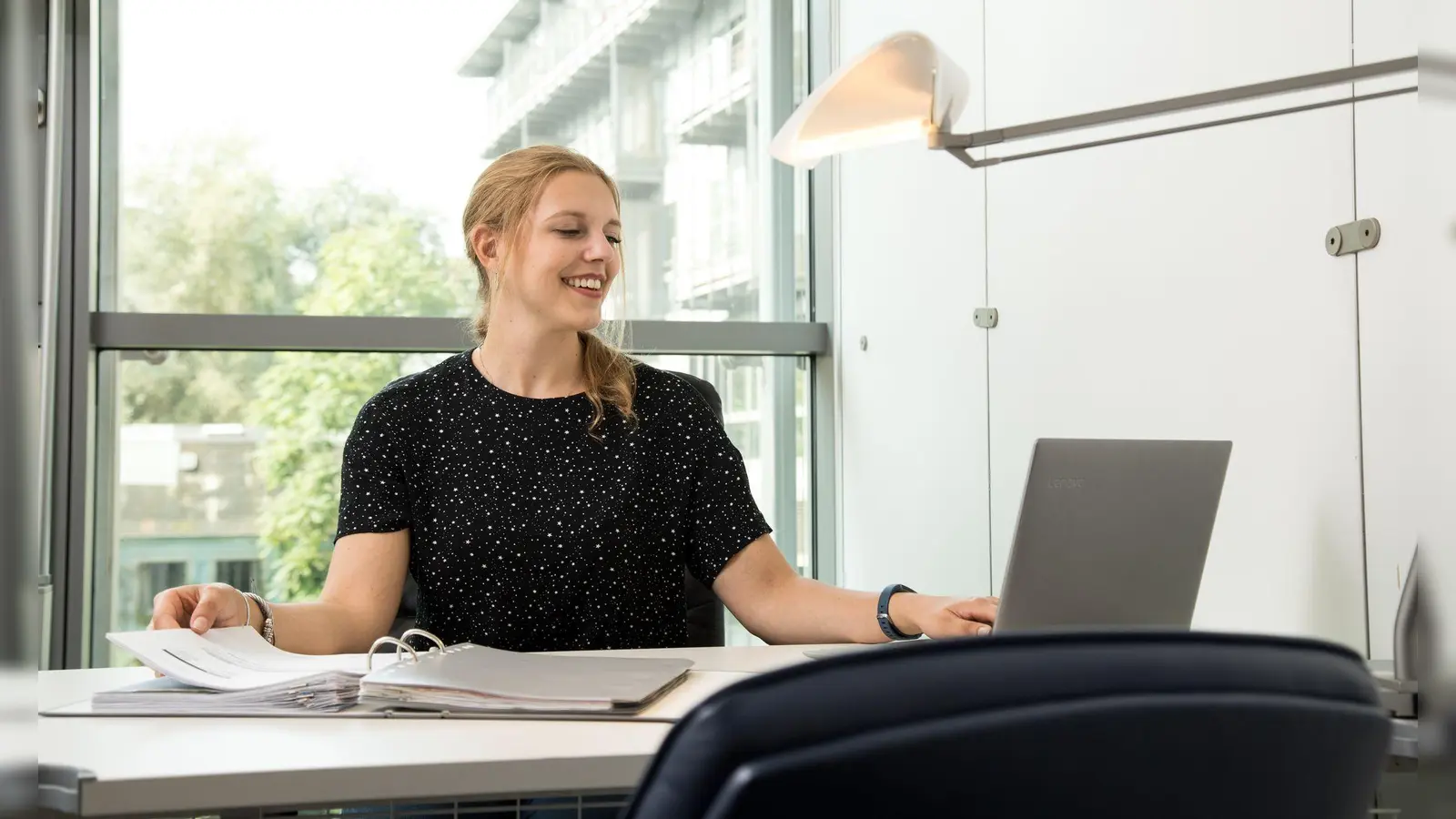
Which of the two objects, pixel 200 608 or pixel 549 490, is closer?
pixel 200 608

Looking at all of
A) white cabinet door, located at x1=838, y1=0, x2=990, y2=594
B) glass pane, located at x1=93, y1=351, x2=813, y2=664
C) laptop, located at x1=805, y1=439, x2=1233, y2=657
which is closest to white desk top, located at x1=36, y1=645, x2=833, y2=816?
laptop, located at x1=805, y1=439, x2=1233, y2=657

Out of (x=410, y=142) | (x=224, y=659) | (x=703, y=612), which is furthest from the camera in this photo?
(x=410, y=142)

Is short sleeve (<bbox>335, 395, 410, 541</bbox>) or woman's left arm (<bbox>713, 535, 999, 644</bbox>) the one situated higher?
short sleeve (<bbox>335, 395, 410, 541</bbox>)

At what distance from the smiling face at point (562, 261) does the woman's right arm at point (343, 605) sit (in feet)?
1.28

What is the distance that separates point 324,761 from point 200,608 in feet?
1.56

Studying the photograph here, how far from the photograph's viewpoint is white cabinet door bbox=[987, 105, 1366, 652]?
157 cm

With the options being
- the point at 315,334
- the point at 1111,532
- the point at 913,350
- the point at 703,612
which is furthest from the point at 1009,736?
the point at 315,334

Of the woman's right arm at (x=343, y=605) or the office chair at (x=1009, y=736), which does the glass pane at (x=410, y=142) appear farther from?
the office chair at (x=1009, y=736)

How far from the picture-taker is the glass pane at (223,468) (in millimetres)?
2908

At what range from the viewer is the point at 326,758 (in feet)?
3.02

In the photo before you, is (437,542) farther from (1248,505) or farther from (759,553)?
(1248,505)

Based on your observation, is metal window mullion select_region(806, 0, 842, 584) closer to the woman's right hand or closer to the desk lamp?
the desk lamp

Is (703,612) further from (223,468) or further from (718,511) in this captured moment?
(223,468)

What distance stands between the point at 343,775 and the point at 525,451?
933 mm
